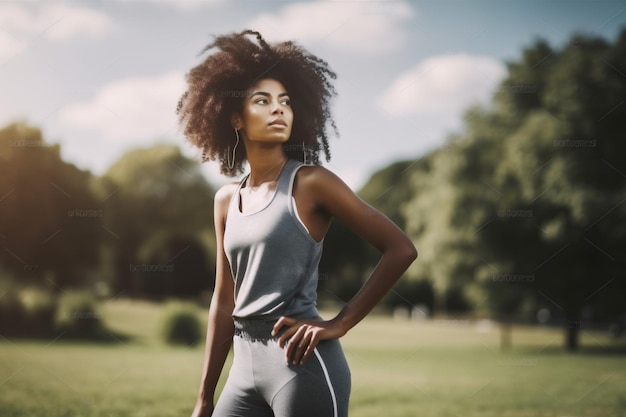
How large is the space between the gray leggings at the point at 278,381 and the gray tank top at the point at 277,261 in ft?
0.23

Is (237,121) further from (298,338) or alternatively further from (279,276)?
(298,338)

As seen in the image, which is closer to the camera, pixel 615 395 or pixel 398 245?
pixel 398 245

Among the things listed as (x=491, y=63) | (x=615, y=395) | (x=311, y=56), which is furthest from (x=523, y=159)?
(x=311, y=56)

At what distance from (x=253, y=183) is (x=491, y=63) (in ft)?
35.6

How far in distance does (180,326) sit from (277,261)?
31.9ft

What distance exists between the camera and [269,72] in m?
2.15

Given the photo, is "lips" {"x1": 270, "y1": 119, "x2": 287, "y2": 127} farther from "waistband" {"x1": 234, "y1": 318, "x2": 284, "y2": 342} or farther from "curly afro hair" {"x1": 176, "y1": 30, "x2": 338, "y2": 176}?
"waistband" {"x1": 234, "y1": 318, "x2": 284, "y2": 342}

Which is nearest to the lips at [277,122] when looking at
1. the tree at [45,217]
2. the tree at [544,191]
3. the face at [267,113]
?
the face at [267,113]

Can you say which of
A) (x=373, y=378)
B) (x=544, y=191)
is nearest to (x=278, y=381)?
(x=373, y=378)

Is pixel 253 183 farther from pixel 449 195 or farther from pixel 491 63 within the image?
pixel 449 195

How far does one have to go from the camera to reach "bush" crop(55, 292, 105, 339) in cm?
1166

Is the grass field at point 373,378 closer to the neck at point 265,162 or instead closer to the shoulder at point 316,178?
the neck at point 265,162

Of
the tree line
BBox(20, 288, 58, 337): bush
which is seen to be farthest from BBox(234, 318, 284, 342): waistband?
BBox(20, 288, 58, 337): bush

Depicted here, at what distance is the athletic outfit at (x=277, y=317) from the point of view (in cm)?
174
